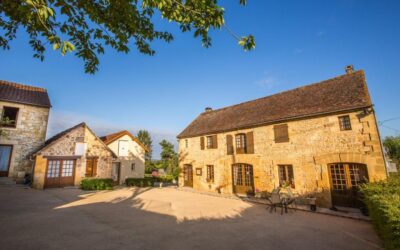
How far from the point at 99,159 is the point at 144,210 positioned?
445 inches

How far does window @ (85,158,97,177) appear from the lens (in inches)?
686

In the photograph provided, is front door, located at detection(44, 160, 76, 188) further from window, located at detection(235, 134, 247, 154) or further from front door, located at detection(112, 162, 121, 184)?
window, located at detection(235, 134, 247, 154)

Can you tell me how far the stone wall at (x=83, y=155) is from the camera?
15033 millimetres

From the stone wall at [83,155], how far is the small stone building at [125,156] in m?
3.90

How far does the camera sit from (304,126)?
38.6ft

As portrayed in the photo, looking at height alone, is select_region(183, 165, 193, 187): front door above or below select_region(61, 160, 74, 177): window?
below

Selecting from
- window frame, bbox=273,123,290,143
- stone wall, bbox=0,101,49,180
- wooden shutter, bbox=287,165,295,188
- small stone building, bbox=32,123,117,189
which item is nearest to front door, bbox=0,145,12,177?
stone wall, bbox=0,101,49,180

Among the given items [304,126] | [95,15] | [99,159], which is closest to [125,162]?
[99,159]

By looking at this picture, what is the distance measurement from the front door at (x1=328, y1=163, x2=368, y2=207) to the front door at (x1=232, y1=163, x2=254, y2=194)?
5.13 meters

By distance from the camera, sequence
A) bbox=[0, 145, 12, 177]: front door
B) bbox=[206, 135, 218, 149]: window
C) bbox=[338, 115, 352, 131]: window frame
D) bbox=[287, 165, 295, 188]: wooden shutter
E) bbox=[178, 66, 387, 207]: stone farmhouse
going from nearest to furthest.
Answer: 1. bbox=[178, 66, 387, 207]: stone farmhouse
2. bbox=[338, 115, 352, 131]: window frame
3. bbox=[287, 165, 295, 188]: wooden shutter
4. bbox=[0, 145, 12, 177]: front door
5. bbox=[206, 135, 218, 149]: window

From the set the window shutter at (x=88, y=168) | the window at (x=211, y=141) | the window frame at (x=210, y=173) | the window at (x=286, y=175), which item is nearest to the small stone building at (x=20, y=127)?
the window shutter at (x=88, y=168)

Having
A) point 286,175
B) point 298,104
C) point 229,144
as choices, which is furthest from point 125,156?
point 298,104

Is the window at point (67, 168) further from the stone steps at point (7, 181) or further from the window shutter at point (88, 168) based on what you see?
the stone steps at point (7, 181)

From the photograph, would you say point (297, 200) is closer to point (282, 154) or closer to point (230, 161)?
point (282, 154)
